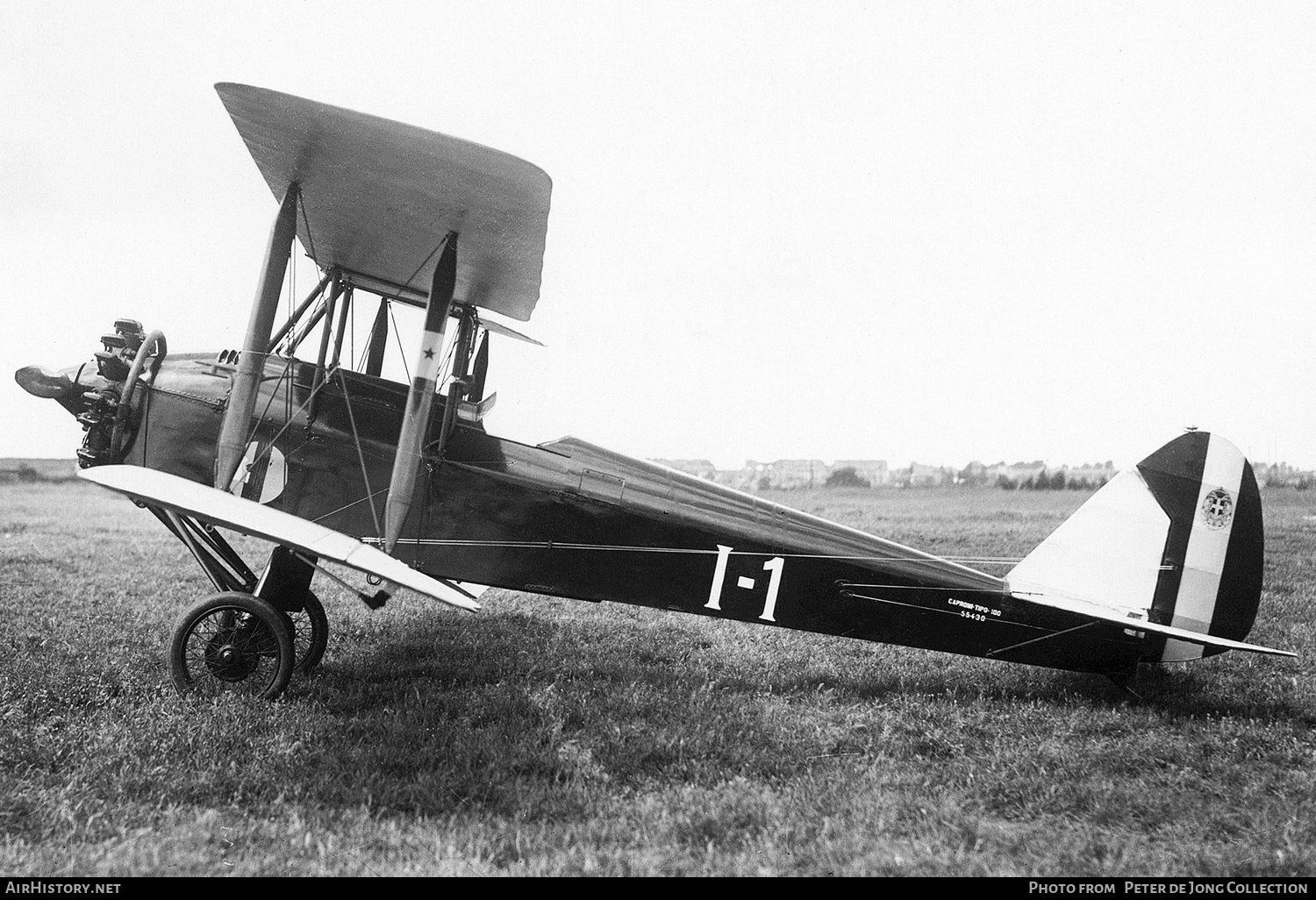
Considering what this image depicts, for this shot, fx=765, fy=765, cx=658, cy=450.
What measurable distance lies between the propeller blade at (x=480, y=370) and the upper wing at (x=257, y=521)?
1662 millimetres

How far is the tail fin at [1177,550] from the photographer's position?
4914mm

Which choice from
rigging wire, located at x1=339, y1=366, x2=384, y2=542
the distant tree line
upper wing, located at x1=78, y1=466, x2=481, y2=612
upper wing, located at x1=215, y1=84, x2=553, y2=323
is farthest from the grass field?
the distant tree line

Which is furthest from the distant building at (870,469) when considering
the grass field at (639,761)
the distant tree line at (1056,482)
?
the grass field at (639,761)

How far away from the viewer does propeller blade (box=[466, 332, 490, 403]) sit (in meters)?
5.41

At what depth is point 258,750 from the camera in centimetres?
365

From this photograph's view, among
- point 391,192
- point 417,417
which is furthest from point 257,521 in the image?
point 391,192

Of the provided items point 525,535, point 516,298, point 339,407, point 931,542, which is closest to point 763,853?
point 525,535

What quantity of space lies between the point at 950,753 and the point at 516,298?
14.5 feet

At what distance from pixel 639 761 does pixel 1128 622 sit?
9.96ft

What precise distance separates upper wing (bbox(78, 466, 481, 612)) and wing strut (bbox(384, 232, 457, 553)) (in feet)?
1.68

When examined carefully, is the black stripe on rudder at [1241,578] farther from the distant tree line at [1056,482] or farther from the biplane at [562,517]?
the distant tree line at [1056,482]

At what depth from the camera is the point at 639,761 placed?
3828 millimetres

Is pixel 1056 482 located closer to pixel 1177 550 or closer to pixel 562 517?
pixel 1177 550
